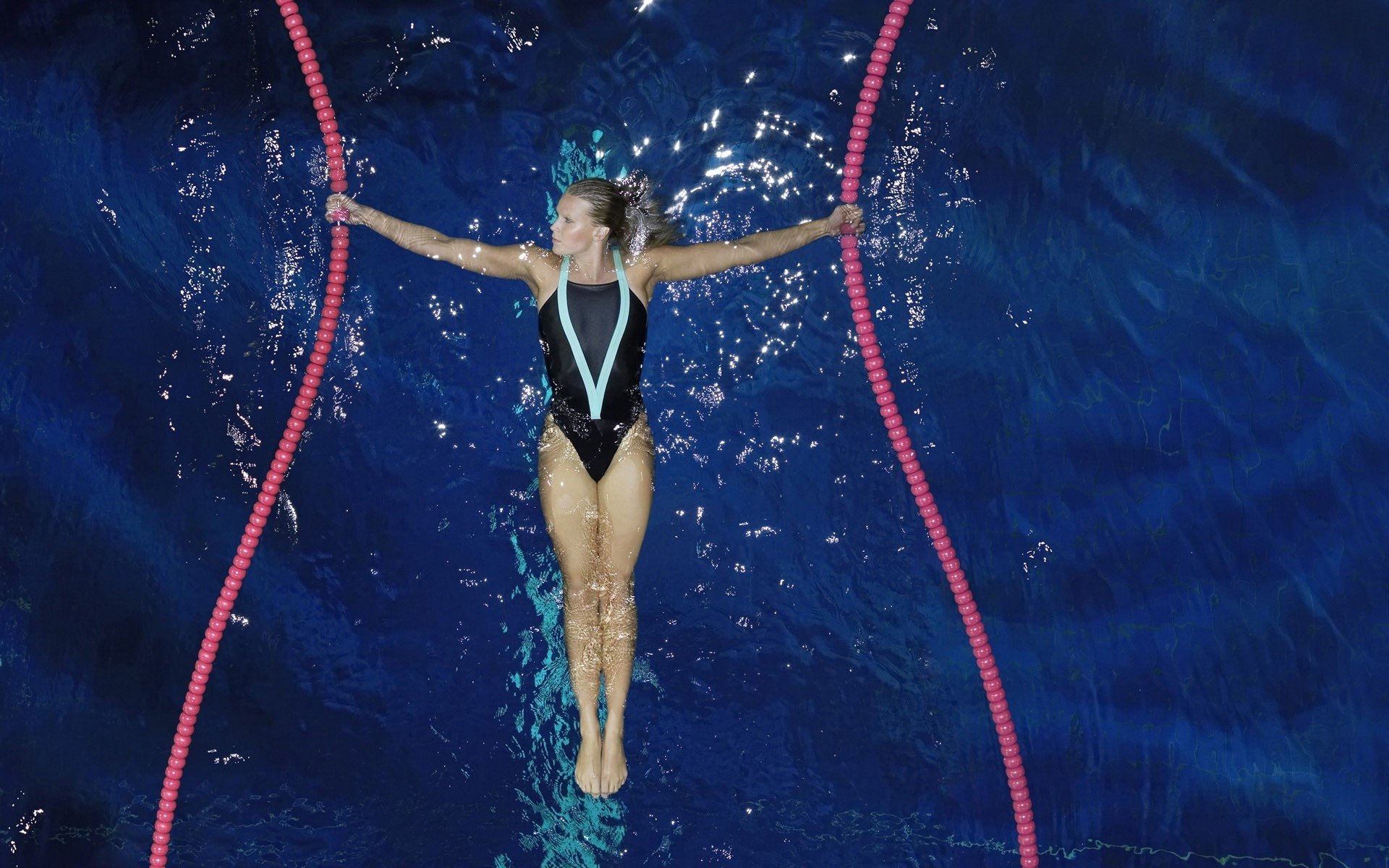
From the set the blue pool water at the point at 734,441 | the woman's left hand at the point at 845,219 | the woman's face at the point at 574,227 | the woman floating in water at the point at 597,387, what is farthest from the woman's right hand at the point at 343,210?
the woman's left hand at the point at 845,219

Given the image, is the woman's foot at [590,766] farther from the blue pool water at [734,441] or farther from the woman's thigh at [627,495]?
the blue pool water at [734,441]

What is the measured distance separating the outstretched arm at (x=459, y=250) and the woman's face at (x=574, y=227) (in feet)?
0.27

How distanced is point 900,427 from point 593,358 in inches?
26.0

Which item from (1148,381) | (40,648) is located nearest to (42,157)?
(40,648)

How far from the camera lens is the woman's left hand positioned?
9.18 ft

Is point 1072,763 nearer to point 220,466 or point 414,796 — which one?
point 414,796

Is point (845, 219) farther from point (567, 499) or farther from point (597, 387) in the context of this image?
point (567, 499)

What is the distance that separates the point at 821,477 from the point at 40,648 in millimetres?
2046

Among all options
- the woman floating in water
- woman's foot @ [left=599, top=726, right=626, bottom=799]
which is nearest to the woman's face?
the woman floating in water

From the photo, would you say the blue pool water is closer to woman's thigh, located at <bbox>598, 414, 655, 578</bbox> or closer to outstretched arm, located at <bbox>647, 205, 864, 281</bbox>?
outstretched arm, located at <bbox>647, 205, 864, 281</bbox>

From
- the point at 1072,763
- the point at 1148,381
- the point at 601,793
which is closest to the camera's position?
the point at 601,793

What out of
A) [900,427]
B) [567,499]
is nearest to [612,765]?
[567,499]

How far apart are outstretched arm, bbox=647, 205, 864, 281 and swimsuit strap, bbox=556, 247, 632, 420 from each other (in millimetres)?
126

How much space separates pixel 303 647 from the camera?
3.61 metres
